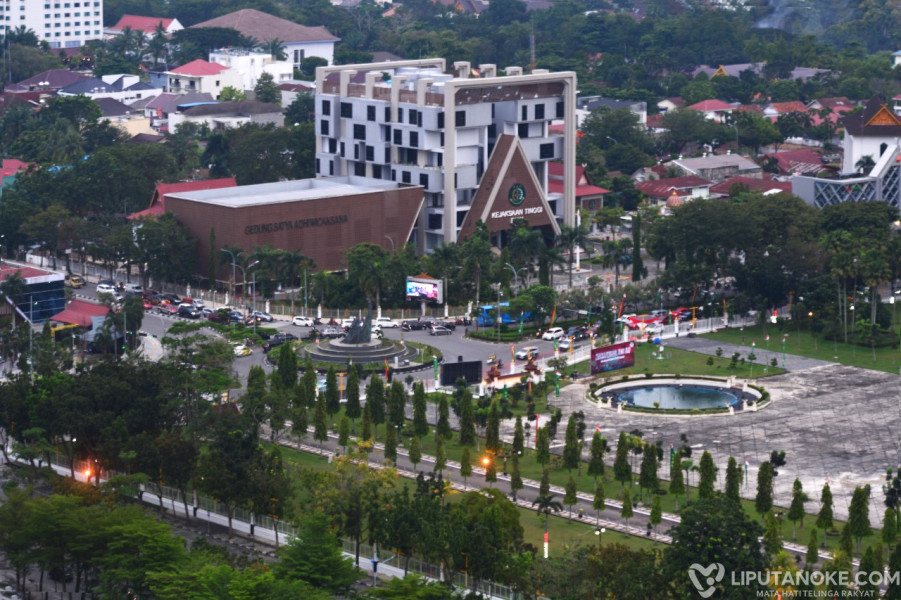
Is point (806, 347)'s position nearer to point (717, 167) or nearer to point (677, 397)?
point (677, 397)

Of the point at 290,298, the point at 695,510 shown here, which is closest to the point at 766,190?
the point at 290,298

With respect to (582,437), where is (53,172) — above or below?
above

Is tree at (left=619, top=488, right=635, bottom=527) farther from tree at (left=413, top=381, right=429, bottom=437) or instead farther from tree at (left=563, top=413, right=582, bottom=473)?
tree at (left=413, top=381, right=429, bottom=437)

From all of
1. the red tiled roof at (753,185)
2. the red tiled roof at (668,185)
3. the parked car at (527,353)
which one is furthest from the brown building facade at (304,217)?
the red tiled roof at (753,185)

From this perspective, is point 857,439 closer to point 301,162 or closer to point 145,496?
point 145,496

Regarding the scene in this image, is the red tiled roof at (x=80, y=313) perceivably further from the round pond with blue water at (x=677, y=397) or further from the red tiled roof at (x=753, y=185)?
the red tiled roof at (x=753, y=185)
